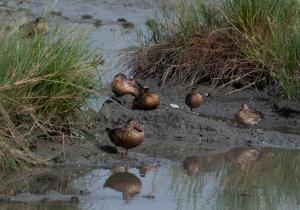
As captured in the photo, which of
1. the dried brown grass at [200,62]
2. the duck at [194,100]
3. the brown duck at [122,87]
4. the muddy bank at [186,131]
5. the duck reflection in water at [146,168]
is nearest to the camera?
the duck reflection in water at [146,168]

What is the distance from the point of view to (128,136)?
9156 millimetres

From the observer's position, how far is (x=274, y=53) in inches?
489

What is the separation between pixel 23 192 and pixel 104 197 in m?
0.63

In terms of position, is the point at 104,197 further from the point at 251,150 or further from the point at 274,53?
the point at 274,53

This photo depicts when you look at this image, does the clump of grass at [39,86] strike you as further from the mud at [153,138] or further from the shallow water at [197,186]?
the shallow water at [197,186]

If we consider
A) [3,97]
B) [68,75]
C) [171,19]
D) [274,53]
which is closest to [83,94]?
[68,75]

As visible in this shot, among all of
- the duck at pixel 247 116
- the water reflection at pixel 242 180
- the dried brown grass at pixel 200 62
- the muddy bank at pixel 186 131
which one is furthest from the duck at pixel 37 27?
the dried brown grass at pixel 200 62

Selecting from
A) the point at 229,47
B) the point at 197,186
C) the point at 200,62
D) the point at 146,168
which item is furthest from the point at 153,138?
the point at 229,47

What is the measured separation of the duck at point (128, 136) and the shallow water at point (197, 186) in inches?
11.6

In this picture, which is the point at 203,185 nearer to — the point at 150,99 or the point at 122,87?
the point at 150,99

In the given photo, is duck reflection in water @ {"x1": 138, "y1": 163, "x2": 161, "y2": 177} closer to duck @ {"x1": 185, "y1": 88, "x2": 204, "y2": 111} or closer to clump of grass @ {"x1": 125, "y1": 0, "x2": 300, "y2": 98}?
duck @ {"x1": 185, "y1": 88, "x2": 204, "y2": 111}

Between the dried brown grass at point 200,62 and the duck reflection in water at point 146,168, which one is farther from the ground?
the duck reflection in water at point 146,168

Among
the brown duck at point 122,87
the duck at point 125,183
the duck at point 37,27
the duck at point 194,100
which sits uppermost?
the duck at point 37,27

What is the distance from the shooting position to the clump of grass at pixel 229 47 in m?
12.4
